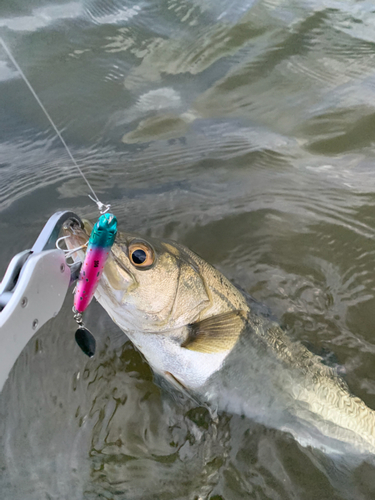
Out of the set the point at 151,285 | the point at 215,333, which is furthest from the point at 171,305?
the point at 215,333

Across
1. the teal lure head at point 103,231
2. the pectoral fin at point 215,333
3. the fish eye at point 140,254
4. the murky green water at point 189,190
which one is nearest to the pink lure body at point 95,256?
the teal lure head at point 103,231

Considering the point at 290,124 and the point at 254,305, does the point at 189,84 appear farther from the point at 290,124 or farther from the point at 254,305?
the point at 254,305

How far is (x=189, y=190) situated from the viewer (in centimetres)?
360

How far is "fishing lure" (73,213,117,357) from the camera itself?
1.70 meters

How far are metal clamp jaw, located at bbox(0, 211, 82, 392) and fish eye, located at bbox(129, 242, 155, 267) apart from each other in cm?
40

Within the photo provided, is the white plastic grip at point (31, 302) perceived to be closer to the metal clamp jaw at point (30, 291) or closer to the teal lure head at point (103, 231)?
the metal clamp jaw at point (30, 291)

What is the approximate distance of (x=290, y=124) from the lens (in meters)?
4.00

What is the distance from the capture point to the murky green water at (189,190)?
2.38 metres

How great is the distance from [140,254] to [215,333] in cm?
62

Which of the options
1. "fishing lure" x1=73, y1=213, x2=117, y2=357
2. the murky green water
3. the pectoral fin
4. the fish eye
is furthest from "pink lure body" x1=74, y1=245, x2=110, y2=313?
the murky green water

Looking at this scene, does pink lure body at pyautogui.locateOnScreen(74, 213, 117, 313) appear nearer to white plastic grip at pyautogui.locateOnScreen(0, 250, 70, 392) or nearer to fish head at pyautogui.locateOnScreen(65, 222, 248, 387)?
white plastic grip at pyautogui.locateOnScreen(0, 250, 70, 392)

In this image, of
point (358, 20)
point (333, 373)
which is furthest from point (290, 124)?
point (333, 373)

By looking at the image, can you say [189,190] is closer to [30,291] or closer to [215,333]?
[215,333]

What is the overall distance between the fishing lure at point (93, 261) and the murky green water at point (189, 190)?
919 mm
